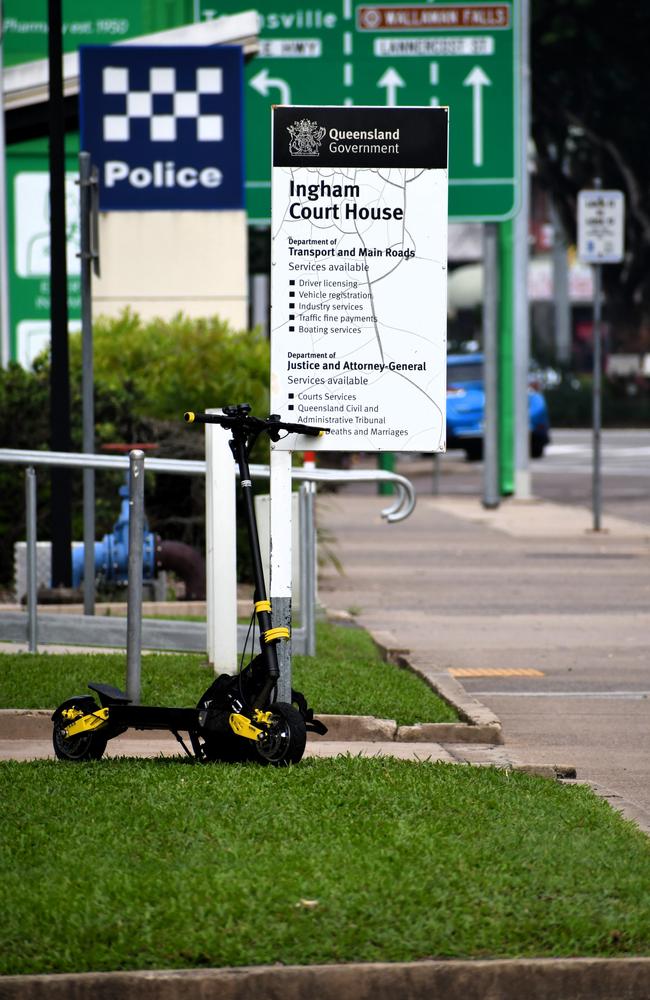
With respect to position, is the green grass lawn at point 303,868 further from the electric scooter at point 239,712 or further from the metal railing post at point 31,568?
the metal railing post at point 31,568

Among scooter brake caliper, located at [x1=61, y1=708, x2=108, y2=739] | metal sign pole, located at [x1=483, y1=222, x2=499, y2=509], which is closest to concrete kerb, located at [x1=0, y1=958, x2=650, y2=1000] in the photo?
scooter brake caliper, located at [x1=61, y1=708, x2=108, y2=739]

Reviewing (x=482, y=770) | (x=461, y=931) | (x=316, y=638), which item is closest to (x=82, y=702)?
(x=482, y=770)

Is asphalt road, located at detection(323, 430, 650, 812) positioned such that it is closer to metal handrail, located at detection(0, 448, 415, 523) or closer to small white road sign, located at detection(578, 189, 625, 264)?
metal handrail, located at detection(0, 448, 415, 523)

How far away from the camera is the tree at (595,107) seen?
42125mm

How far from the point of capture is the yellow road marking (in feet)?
36.5

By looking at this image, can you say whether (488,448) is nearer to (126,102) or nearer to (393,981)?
(126,102)

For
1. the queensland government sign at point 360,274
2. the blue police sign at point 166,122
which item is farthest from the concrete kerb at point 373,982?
the blue police sign at point 166,122

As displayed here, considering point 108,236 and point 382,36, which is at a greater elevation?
point 382,36

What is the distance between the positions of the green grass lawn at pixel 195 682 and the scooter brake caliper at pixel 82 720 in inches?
49.0

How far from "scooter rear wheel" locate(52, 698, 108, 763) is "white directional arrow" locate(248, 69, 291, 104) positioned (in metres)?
15.2

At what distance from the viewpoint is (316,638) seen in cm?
1155

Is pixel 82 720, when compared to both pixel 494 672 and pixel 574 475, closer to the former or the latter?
pixel 494 672

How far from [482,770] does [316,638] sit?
4149mm

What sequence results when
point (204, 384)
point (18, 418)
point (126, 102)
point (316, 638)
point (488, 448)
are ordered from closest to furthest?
point (316, 638)
point (18, 418)
point (204, 384)
point (126, 102)
point (488, 448)
